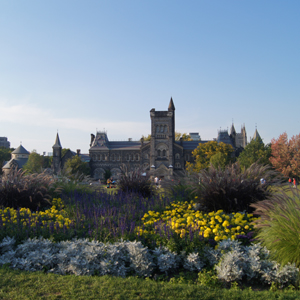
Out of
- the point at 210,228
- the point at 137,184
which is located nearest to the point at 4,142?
the point at 137,184

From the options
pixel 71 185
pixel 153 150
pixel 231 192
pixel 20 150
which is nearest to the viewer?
pixel 231 192

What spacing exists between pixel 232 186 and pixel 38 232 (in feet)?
17.4

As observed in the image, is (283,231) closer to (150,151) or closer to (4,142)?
(150,151)

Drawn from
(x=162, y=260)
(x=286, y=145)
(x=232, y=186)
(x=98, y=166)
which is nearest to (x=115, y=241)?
(x=162, y=260)

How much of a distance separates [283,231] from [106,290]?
3.36m

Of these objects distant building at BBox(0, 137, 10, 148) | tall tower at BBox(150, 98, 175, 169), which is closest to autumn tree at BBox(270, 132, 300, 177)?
tall tower at BBox(150, 98, 175, 169)

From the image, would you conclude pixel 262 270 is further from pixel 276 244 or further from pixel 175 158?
A: pixel 175 158

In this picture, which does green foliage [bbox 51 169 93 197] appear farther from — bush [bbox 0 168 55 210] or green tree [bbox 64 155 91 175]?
green tree [bbox 64 155 91 175]

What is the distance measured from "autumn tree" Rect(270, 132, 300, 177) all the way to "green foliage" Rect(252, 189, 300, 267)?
1501 inches

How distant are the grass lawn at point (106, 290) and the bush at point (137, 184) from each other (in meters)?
7.18

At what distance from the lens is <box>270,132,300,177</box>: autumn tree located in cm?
4090

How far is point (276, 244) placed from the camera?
18.0 feet

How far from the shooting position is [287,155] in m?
42.5

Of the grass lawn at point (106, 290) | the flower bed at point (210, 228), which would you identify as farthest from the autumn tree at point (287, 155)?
the grass lawn at point (106, 290)
